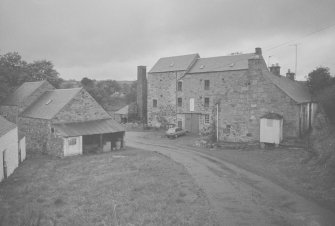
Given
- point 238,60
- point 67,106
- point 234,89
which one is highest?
point 238,60

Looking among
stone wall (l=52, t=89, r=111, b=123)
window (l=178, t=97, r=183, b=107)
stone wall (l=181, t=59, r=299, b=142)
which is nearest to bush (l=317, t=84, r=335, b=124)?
stone wall (l=181, t=59, r=299, b=142)

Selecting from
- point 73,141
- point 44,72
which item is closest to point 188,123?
point 73,141

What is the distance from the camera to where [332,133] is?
67.8ft

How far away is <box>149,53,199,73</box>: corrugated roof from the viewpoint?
1663 inches

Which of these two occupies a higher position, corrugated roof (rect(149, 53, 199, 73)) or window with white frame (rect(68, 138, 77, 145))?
corrugated roof (rect(149, 53, 199, 73))

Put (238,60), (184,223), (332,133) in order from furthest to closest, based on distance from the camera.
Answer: (238,60), (332,133), (184,223)

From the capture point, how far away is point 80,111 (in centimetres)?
2870

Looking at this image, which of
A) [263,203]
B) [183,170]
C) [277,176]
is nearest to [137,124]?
[183,170]

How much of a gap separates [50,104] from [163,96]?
62.0ft

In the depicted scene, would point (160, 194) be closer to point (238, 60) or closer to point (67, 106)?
point (67, 106)

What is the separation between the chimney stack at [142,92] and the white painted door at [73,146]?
890 inches

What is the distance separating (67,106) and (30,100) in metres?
7.24

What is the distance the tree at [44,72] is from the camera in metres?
49.0

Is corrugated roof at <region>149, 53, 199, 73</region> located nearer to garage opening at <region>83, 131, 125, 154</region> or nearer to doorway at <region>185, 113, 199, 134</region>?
doorway at <region>185, 113, 199, 134</region>
